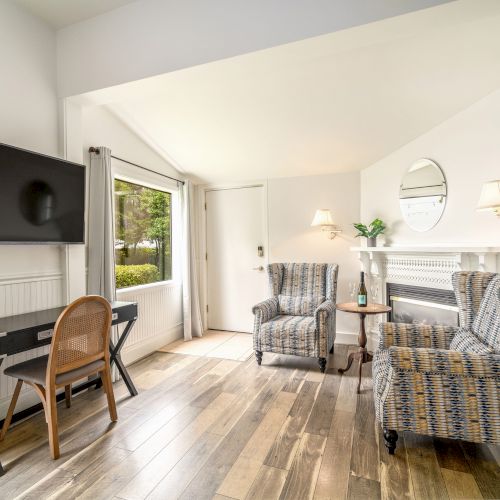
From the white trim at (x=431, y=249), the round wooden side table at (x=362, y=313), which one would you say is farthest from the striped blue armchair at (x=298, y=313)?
the white trim at (x=431, y=249)

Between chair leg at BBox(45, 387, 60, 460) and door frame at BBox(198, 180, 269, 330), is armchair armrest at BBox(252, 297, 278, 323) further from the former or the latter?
chair leg at BBox(45, 387, 60, 460)

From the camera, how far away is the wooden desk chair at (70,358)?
191 centimetres

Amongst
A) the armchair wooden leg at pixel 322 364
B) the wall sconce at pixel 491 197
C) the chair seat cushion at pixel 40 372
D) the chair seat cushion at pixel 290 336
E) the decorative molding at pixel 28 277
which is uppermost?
the wall sconce at pixel 491 197

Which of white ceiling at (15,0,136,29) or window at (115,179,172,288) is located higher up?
white ceiling at (15,0,136,29)

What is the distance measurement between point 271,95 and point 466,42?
4.76ft

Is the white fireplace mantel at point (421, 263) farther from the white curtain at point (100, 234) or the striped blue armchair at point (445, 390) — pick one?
the white curtain at point (100, 234)

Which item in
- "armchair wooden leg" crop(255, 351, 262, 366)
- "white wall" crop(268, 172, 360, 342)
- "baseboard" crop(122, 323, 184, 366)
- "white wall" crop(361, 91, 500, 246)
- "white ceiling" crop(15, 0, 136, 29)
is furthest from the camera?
"white wall" crop(268, 172, 360, 342)

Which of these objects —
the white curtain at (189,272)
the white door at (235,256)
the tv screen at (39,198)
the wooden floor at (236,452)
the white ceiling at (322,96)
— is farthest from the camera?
the white door at (235,256)

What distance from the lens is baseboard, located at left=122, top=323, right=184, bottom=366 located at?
3.49 metres

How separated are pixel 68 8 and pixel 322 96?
208 cm

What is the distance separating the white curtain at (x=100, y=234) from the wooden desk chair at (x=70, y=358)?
0.81 metres

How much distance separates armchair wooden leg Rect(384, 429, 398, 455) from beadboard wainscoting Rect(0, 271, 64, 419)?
8.11 feet

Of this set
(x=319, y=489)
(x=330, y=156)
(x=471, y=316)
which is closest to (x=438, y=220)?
(x=471, y=316)

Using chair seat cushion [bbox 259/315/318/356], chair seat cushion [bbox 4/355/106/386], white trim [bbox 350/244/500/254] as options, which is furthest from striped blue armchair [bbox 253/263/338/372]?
chair seat cushion [bbox 4/355/106/386]
